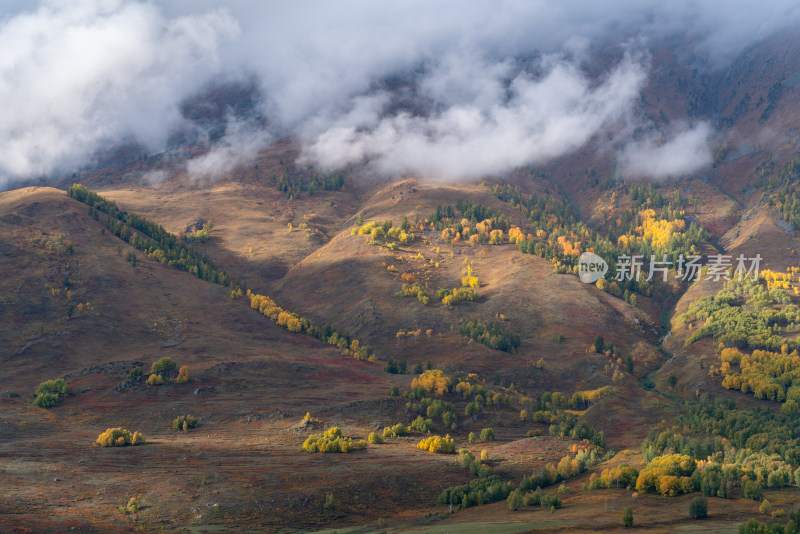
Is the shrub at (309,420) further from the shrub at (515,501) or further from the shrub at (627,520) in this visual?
the shrub at (627,520)

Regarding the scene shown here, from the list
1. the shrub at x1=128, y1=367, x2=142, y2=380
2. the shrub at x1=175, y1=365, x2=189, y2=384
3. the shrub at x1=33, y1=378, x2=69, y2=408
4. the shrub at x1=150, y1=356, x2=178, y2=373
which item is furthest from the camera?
the shrub at x1=150, y1=356, x2=178, y2=373

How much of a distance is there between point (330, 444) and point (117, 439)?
3337 centimetres

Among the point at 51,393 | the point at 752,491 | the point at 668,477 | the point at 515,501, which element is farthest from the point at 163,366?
the point at 752,491

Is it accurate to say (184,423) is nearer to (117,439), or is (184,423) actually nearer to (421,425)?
(117,439)

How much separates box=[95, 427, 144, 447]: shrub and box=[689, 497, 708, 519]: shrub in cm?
8040

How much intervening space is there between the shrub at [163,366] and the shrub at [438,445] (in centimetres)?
6892

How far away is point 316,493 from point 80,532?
27754 mm

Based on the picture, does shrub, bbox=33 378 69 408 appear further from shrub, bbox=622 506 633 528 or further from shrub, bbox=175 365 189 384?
shrub, bbox=622 506 633 528

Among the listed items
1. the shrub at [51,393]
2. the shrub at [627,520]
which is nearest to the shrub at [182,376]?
the shrub at [51,393]

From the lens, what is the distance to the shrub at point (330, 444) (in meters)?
105

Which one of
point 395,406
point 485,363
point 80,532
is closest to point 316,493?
point 80,532

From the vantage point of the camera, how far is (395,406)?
136500 mm

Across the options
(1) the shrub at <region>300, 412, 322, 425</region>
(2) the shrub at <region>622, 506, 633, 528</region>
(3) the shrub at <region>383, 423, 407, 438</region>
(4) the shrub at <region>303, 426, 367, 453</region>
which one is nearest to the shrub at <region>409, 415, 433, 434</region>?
(3) the shrub at <region>383, 423, 407, 438</region>

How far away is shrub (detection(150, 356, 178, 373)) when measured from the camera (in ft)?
501
